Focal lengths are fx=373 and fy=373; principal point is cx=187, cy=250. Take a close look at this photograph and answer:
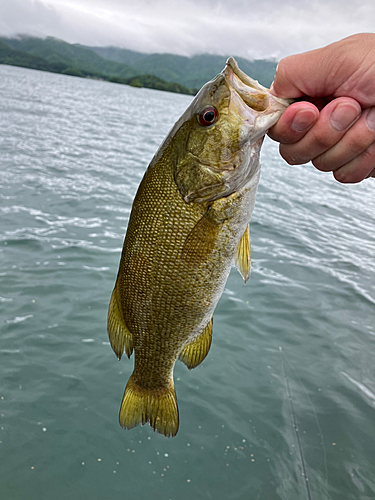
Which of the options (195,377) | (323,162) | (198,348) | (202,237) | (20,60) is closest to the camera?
(202,237)

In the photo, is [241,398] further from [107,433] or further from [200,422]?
[107,433]

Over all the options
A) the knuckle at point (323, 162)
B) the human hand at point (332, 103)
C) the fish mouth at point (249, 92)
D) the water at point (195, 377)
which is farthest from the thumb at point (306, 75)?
the water at point (195, 377)

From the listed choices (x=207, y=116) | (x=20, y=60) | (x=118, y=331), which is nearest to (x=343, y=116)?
(x=207, y=116)

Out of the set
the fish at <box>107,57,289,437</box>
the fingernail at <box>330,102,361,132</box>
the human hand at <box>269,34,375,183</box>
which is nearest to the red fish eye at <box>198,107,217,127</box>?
the fish at <box>107,57,289,437</box>

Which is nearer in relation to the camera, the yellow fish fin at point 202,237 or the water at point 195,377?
the yellow fish fin at point 202,237

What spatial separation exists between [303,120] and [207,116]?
521 millimetres

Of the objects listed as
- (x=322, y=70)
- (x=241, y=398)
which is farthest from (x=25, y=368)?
(x=322, y=70)

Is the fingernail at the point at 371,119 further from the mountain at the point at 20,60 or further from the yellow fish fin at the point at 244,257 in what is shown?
the mountain at the point at 20,60

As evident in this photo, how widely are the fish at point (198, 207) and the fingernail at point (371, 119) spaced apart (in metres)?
0.45

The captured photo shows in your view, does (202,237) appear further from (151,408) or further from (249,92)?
(151,408)

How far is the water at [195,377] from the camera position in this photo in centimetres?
380

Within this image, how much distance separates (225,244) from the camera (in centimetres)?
215

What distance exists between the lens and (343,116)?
6.51 ft

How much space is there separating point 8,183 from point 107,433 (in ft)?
26.9
